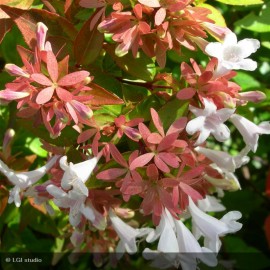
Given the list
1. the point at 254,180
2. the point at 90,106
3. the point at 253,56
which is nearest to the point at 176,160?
the point at 90,106

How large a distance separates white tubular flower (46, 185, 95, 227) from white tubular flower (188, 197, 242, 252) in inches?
Answer: 8.0

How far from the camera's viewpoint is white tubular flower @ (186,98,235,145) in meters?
0.85

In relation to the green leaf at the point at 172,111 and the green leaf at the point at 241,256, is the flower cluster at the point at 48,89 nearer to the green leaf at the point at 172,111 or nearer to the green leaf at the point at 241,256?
the green leaf at the point at 172,111

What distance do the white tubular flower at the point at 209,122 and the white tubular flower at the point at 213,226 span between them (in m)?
0.19

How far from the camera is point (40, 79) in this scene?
2.78ft

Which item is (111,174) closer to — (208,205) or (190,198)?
Result: (190,198)

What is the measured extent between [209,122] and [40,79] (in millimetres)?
294

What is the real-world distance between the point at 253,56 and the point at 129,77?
50 cm

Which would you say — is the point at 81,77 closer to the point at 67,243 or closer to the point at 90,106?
the point at 90,106

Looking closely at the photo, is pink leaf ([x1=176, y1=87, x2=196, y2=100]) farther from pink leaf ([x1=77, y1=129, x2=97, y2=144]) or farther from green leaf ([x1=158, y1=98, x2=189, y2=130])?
pink leaf ([x1=77, y1=129, x2=97, y2=144])

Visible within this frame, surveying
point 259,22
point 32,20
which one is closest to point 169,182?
point 32,20

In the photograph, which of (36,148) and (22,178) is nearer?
(22,178)

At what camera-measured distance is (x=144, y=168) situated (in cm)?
91

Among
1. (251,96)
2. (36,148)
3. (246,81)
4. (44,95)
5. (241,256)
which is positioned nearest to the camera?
(44,95)
